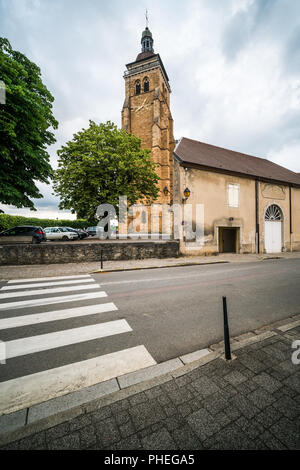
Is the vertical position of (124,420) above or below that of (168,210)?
below

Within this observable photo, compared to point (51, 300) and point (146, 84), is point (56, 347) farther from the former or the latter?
point (146, 84)

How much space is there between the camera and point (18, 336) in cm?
325

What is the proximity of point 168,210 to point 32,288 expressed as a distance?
23.1 meters

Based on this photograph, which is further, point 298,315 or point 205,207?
point 205,207

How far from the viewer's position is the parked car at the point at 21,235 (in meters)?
13.7

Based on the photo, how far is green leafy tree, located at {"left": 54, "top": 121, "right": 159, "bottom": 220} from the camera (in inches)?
584

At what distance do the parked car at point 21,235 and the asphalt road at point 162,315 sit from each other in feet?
28.5

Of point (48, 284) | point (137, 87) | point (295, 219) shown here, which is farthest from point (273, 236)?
point (137, 87)

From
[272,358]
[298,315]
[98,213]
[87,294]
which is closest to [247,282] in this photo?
[298,315]

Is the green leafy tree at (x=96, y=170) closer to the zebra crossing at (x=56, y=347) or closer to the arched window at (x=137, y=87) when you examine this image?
the zebra crossing at (x=56, y=347)

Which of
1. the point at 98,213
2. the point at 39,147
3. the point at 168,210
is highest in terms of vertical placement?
the point at 39,147

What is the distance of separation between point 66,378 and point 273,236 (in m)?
20.6

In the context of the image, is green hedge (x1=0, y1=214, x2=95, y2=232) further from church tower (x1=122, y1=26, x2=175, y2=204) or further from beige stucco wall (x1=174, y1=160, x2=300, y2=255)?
church tower (x1=122, y1=26, x2=175, y2=204)

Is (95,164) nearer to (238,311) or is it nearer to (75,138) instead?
(75,138)
